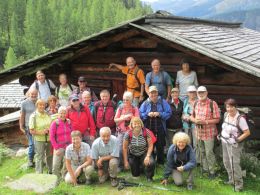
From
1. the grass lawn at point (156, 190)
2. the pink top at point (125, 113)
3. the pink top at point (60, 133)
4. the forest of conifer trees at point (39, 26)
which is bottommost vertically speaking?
the grass lawn at point (156, 190)

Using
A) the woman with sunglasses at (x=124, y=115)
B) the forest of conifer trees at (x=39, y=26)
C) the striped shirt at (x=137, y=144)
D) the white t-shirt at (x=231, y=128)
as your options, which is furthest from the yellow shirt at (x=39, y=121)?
the forest of conifer trees at (x=39, y=26)

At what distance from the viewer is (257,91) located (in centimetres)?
931

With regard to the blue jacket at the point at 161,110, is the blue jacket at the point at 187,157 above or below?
below

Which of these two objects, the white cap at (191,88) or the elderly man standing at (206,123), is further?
the white cap at (191,88)

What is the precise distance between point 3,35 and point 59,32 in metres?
12.6

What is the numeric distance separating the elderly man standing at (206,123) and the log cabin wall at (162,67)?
40.7 inches

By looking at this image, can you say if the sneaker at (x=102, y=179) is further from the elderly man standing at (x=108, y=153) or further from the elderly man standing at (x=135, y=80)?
the elderly man standing at (x=135, y=80)

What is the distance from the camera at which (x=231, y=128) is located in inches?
297

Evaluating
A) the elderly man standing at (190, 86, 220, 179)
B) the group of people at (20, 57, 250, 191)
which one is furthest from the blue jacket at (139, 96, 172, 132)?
the elderly man standing at (190, 86, 220, 179)

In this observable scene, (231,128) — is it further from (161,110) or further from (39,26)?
(39,26)

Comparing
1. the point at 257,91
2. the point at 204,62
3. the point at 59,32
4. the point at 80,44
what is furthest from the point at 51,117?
the point at 59,32

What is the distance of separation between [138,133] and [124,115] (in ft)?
1.83

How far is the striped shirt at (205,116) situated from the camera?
7918mm

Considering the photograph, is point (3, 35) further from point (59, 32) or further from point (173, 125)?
point (173, 125)
